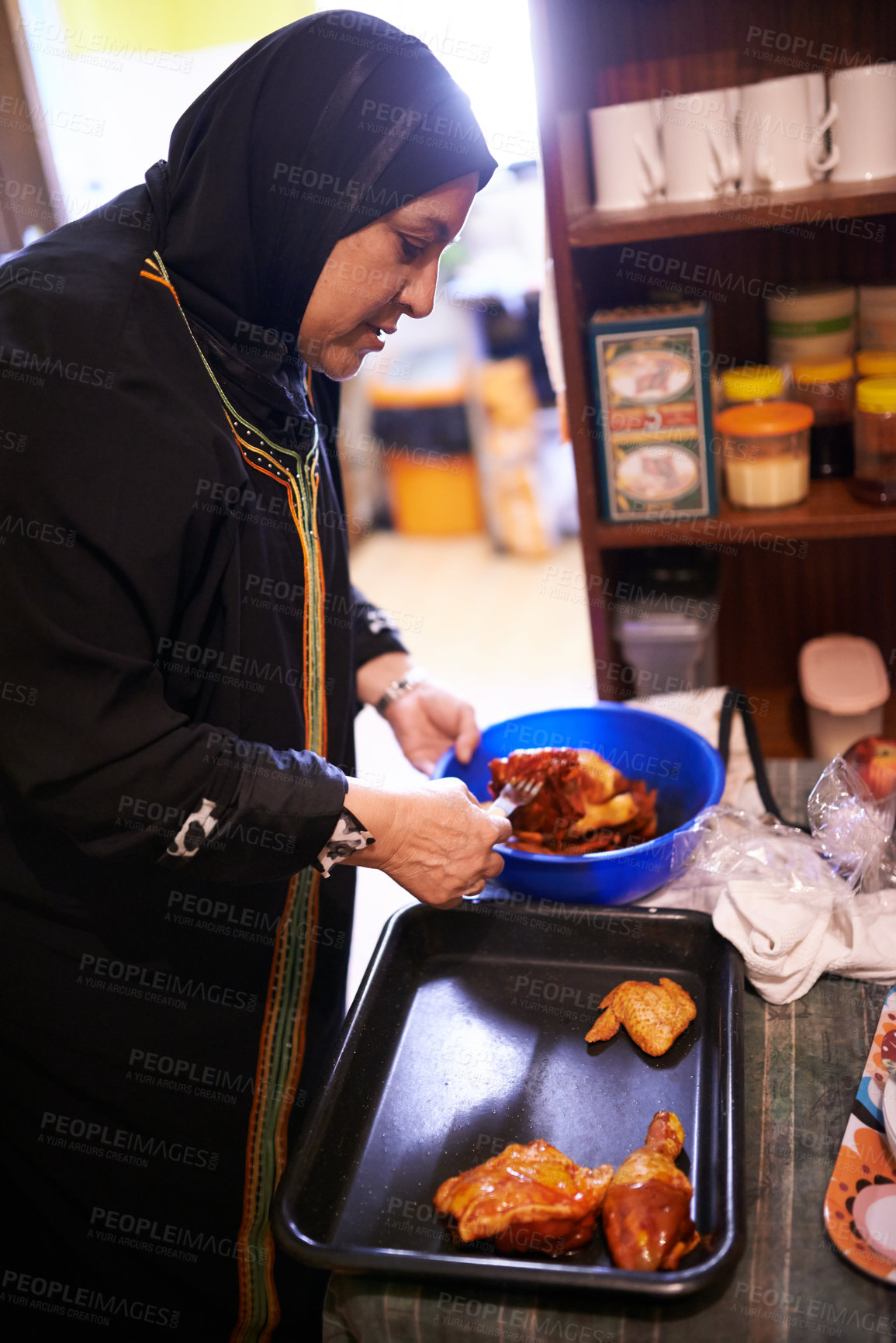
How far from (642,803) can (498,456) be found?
3.21m

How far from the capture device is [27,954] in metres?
1.15

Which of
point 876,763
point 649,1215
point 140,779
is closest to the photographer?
point 649,1215

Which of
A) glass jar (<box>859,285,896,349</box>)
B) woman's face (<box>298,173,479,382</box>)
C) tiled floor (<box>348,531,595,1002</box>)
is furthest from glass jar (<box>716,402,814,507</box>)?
tiled floor (<box>348,531,595,1002</box>)

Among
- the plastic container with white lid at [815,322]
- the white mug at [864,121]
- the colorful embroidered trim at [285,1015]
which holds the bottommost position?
the colorful embroidered trim at [285,1015]

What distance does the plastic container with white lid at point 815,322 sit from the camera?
157 cm

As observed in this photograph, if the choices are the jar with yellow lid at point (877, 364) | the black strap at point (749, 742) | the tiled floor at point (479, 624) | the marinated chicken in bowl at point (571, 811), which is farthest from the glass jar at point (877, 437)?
the tiled floor at point (479, 624)

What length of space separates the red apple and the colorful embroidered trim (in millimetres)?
671

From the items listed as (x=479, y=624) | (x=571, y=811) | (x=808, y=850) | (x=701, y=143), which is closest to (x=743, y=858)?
(x=808, y=850)

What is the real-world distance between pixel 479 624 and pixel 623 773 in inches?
107

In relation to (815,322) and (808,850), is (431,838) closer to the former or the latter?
(808,850)

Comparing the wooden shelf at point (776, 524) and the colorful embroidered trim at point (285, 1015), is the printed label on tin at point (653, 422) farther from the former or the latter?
the colorful embroidered trim at point (285, 1015)

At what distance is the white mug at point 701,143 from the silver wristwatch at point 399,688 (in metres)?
0.74

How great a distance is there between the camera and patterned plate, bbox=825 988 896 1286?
0.81m

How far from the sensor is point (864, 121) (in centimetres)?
136
